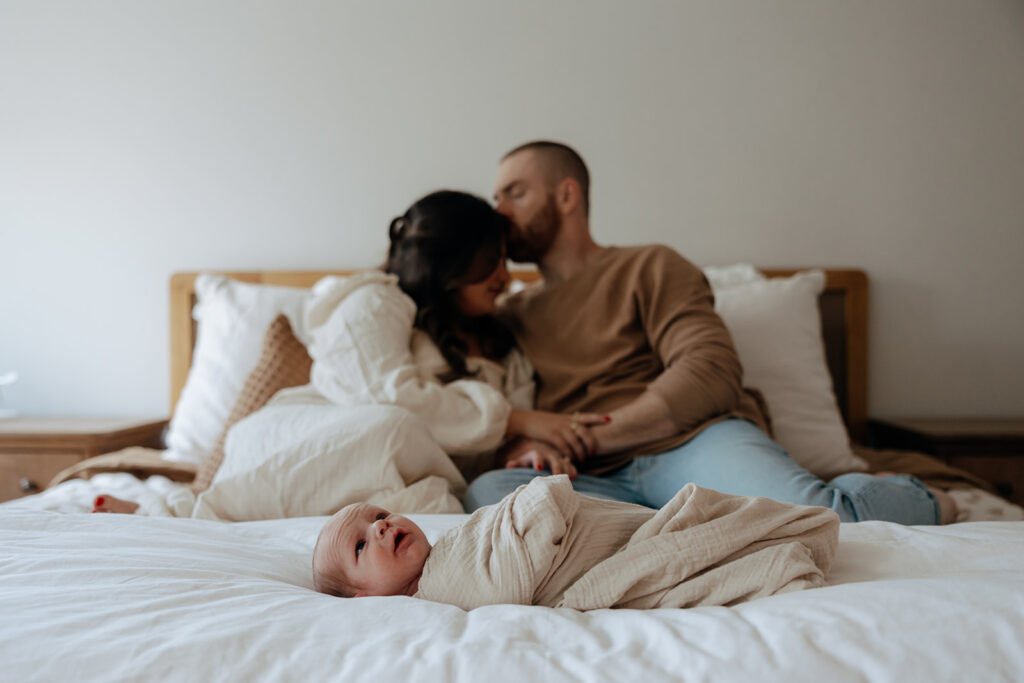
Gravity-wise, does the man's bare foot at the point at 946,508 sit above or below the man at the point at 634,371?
below

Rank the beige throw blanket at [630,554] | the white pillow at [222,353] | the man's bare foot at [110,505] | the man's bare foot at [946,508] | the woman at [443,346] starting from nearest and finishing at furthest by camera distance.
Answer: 1. the beige throw blanket at [630,554]
2. the man's bare foot at [110,505]
3. the man's bare foot at [946,508]
4. the woman at [443,346]
5. the white pillow at [222,353]

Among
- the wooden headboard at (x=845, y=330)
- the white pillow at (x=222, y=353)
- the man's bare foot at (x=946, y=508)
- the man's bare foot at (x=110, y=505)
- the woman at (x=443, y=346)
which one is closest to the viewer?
the man's bare foot at (x=110, y=505)

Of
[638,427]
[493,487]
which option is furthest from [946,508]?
[493,487]

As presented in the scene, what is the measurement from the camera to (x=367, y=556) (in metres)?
0.73

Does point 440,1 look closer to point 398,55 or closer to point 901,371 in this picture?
point 398,55

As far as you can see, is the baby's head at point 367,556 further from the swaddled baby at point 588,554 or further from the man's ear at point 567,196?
the man's ear at point 567,196

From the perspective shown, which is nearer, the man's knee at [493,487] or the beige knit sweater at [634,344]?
the man's knee at [493,487]

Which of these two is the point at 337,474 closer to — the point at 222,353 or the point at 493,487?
the point at 493,487

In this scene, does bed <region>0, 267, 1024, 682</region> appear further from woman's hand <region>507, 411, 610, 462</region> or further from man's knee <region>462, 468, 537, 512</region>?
woman's hand <region>507, 411, 610, 462</region>

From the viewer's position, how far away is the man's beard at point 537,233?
5.48 ft

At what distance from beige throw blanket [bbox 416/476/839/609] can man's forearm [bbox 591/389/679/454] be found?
0.64 m

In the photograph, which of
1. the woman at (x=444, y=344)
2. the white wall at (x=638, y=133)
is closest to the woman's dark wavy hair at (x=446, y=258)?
the woman at (x=444, y=344)

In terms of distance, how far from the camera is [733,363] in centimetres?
145

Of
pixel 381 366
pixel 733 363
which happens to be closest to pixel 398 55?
pixel 381 366
